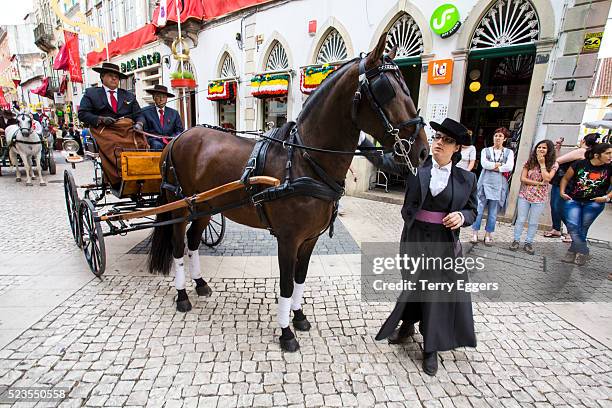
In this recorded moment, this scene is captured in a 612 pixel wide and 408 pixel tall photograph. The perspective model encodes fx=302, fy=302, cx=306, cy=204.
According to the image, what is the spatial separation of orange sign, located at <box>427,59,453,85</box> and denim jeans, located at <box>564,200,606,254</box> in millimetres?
3715

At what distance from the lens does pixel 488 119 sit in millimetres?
8969

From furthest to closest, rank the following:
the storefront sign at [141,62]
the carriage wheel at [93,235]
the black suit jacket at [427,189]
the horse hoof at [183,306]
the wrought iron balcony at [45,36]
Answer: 1. the wrought iron balcony at [45,36]
2. the storefront sign at [141,62]
3. the carriage wheel at [93,235]
4. the horse hoof at [183,306]
5. the black suit jacket at [427,189]

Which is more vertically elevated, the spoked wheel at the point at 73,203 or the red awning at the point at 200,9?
the red awning at the point at 200,9

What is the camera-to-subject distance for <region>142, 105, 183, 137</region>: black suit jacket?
14.3 feet

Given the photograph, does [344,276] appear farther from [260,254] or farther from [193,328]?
[193,328]

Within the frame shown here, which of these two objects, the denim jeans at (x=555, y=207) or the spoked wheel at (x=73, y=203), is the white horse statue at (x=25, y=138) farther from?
the denim jeans at (x=555, y=207)

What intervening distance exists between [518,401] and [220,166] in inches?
118

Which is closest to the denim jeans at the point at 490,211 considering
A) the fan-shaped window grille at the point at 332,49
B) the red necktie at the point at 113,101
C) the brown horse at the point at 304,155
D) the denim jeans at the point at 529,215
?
the denim jeans at the point at 529,215

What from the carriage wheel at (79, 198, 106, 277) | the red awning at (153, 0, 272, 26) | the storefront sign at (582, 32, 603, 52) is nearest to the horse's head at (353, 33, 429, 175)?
the carriage wheel at (79, 198, 106, 277)

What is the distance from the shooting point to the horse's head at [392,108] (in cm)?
184

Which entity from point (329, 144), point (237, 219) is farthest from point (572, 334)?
point (237, 219)

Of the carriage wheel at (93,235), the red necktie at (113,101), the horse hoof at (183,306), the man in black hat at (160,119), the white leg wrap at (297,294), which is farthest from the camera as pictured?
the man in black hat at (160,119)

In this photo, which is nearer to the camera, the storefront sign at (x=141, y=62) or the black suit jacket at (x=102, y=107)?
the black suit jacket at (x=102, y=107)
